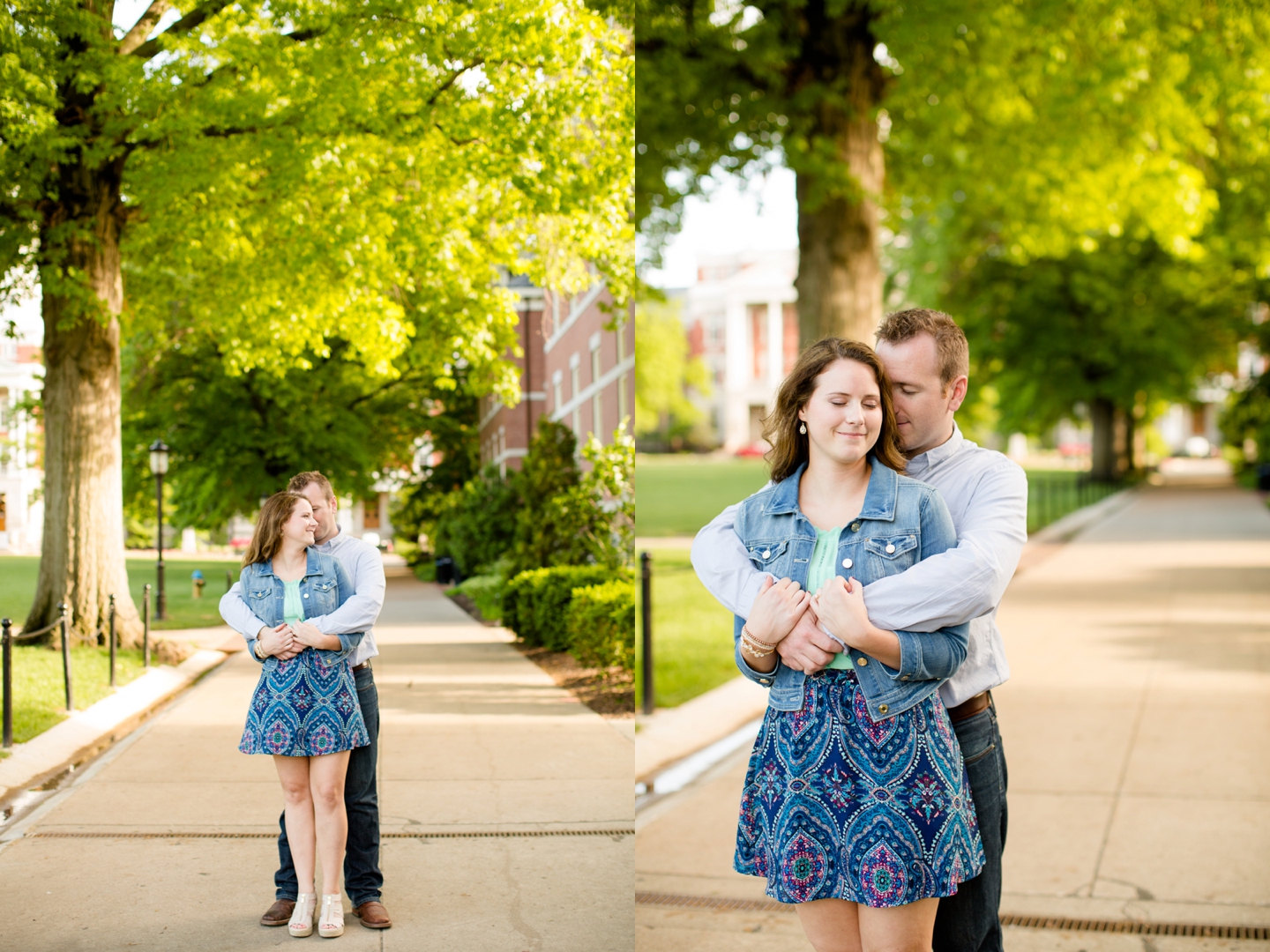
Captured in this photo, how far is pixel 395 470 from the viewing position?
3570 millimetres

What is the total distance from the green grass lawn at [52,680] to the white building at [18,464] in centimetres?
28

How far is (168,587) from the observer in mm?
3293

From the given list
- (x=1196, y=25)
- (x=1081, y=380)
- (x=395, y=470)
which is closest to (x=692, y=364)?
(x=395, y=470)

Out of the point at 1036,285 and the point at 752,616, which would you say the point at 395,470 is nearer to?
the point at 752,616

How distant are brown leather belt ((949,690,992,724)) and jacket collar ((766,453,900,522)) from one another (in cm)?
58

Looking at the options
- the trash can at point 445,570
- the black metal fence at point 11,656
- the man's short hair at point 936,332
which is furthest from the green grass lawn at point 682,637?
the man's short hair at point 936,332

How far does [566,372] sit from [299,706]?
1.28 meters

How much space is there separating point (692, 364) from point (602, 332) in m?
1.63

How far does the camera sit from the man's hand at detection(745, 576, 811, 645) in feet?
7.41

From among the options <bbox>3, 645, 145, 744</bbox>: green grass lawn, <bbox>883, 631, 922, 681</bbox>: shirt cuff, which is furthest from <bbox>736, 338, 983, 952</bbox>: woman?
<bbox>3, 645, 145, 744</bbox>: green grass lawn

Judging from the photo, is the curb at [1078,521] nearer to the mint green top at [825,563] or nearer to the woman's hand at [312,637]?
the woman's hand at [312,637]

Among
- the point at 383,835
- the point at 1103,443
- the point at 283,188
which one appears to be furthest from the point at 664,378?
the point at 1103,443

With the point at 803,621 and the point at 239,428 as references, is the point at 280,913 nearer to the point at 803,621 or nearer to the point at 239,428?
the point at 239,428

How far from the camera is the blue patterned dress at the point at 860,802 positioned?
90.8 inches
